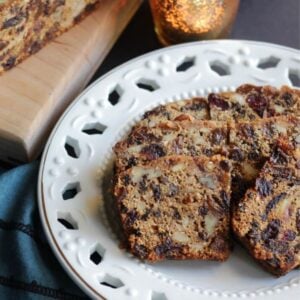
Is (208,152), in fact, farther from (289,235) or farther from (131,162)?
(289,235)

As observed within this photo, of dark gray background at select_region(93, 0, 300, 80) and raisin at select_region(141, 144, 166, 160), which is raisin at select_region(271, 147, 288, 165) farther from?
dark gray background at select_region(93, 0, 300, 80)

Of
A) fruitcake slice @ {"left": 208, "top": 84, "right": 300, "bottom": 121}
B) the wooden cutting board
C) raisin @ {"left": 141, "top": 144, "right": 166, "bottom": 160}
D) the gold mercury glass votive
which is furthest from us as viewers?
the gold mercury glass votive

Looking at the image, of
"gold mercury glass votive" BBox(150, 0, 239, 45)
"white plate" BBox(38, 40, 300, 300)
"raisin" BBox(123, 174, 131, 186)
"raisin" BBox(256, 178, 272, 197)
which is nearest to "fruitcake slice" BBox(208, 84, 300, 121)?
"white plate" BBox(38, 40, 300, 300)

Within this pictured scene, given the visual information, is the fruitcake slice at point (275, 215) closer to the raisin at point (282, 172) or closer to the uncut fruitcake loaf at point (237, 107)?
the raisin at point (282, 172)

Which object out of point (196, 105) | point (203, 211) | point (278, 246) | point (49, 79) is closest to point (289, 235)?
point (278, 246)

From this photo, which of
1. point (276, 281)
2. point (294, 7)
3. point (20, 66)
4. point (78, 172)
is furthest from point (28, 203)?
point (294, 7)

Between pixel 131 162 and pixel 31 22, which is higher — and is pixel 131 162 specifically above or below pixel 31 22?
below

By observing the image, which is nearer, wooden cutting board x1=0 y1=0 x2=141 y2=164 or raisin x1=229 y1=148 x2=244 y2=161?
raisin x1=229 y1=148 x2=244 y2=161
